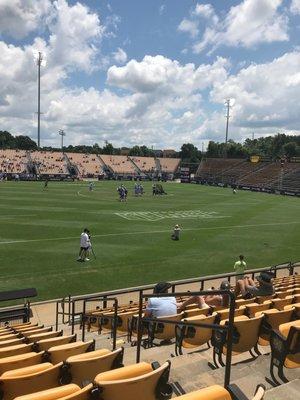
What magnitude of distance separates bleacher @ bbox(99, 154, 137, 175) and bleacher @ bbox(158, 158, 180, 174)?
9.95 meters

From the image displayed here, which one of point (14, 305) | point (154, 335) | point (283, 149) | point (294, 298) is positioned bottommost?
point (14, 305)

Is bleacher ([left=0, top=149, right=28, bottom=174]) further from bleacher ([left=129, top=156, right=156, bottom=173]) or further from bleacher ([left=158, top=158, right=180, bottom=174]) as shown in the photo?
bleacher ([left=158, top=158, right=180, bottom=174])

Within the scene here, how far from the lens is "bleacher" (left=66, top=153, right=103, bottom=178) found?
103812mm

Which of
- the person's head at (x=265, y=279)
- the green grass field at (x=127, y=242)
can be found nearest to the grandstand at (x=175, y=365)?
the person's head at (x=265, y=279)

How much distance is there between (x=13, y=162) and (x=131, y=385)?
324 feet

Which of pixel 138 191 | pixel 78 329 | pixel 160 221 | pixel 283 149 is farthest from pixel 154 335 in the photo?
pixel 283 149

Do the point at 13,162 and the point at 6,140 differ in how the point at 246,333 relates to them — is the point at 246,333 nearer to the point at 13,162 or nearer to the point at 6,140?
the point at 13,162

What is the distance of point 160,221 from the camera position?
3653 centimetres

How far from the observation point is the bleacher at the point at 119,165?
11100 cm

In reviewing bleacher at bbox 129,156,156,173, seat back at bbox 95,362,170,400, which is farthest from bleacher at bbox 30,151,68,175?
seat back at bbox 95,362,170,400

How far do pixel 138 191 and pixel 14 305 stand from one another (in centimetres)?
4333

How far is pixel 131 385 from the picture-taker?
3.93 meters

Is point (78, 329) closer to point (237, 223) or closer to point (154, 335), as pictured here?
point (154, 335)

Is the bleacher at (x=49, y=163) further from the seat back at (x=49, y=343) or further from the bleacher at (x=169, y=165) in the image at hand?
the seat back at (x=49, y=343)
